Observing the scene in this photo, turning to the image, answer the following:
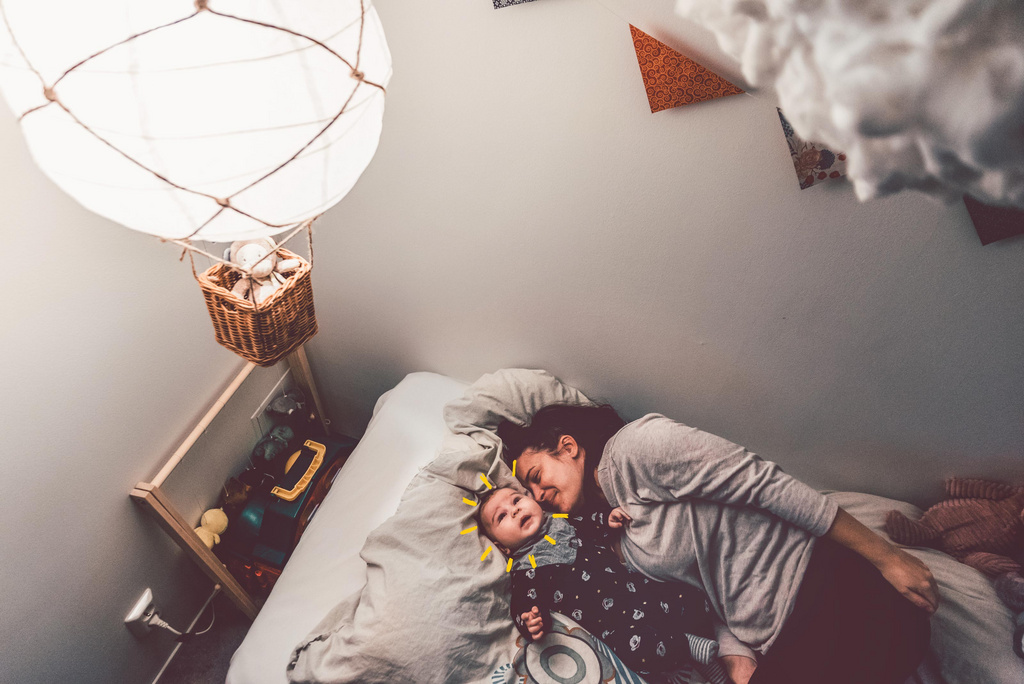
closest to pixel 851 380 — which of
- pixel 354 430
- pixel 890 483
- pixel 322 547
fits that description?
pixel 890 483

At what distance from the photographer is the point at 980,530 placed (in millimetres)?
1126

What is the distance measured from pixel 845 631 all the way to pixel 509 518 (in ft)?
2.19

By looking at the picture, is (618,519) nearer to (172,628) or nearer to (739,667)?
(739,667)

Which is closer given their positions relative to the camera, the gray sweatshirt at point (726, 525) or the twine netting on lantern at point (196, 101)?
the twine netting on lantern at point (196, 101)

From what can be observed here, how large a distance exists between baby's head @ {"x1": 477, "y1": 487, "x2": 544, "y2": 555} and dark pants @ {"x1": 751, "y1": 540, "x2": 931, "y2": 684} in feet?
1.64

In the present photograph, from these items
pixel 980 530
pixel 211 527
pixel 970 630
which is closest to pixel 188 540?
pixel 211 527

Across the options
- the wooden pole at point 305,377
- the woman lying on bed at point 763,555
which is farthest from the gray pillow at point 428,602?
the wooden pole at point 305,377

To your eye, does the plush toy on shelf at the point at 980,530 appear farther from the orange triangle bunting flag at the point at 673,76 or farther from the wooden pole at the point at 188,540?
the wooden pole at the point at 188,540

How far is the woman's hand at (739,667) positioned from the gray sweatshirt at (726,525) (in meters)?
0.04

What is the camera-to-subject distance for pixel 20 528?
1.07 m

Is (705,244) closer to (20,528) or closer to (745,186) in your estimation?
(745,186)

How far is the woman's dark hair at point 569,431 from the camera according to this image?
127 cm

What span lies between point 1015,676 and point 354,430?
5.93 ft

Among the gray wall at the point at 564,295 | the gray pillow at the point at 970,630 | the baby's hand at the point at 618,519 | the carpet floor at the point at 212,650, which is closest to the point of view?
the gray pillow at the point at 970,630
